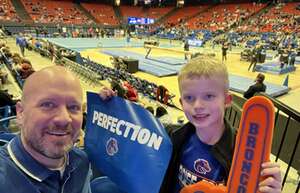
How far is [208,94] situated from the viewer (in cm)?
159

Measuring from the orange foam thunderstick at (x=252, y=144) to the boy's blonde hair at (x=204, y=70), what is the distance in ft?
1.53

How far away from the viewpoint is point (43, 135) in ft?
4.35

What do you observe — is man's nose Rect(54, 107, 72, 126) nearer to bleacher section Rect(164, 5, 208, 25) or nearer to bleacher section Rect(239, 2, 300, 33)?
bleacher section Rect(239, 2, 300, 33)

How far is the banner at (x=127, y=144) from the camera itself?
1.62m

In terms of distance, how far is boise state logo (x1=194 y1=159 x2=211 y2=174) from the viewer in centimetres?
162

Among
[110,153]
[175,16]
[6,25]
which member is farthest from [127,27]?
[110,153]

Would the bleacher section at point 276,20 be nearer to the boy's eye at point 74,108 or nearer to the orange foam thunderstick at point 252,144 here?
the orange foam thunderstick at point 252,144

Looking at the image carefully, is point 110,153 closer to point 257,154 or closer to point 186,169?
point 186,169

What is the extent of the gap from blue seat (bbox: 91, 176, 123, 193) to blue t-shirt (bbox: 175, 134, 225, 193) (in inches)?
19.7

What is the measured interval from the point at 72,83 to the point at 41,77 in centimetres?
16

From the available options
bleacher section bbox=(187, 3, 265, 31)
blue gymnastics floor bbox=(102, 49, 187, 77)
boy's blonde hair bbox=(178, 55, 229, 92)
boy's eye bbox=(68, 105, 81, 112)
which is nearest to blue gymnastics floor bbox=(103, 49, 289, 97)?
blue gymnastics floor bbox=(102, 49, 187, 77)

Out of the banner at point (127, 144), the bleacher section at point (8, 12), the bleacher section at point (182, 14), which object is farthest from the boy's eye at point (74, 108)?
the bleacher section at point (182, 14)

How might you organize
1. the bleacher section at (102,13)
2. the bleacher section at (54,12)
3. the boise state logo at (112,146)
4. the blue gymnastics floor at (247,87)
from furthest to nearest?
→ the bleacher section at (102,13) < the bleacher section at (54,12) < the blue gymnastics floor at (247,87) < the boise state logo at (112,146)

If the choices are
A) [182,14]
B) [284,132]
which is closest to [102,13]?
[182,14]
